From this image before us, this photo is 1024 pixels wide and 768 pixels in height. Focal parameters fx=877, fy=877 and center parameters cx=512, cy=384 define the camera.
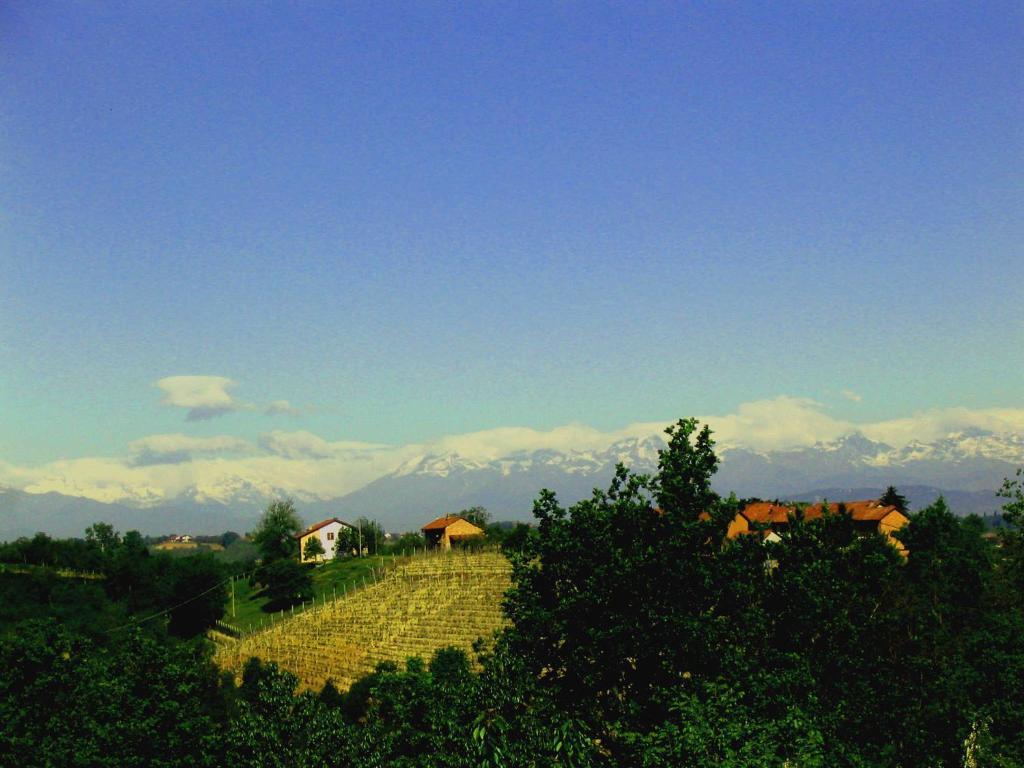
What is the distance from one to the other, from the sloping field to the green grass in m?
10.4

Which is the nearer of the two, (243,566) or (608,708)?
(608,708)

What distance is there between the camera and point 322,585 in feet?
442

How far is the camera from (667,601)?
1094 inches

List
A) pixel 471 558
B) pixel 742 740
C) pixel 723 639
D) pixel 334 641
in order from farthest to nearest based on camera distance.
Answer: pixel 471 558 < pixel 334 641 < pixel 723 639 < pixel 742 740

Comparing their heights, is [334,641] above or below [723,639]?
below

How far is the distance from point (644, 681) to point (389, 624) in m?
65.6

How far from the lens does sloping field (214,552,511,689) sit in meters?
79.9

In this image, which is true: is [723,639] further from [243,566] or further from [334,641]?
[243,566]

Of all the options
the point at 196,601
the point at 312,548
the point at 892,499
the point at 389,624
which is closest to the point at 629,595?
the point at 389,624

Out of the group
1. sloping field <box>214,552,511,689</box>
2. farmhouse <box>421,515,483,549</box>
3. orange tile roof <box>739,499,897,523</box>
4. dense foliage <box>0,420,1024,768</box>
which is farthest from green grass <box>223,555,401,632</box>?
dense foliage <box>0,420,1024,768</box>

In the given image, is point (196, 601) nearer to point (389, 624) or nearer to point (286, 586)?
point (286, 586)

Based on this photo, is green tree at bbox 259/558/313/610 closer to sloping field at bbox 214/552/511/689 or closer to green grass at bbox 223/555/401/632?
green grass at bbox 223/555/401/632

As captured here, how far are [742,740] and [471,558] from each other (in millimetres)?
84313

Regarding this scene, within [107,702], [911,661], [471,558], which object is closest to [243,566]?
[471,558]
